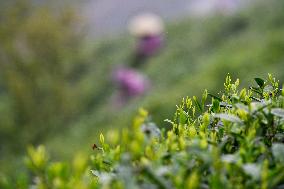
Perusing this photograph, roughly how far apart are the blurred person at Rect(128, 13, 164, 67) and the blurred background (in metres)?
0.04

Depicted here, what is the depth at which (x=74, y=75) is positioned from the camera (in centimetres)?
1980

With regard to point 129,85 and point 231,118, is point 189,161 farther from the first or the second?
point 129,85

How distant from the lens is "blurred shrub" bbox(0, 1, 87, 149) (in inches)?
545

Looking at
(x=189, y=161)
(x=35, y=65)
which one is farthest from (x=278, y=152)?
(x=35, y=65)

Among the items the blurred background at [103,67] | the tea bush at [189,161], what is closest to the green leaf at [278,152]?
the tea bush at [189,161]

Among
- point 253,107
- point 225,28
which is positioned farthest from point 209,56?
point 253,107

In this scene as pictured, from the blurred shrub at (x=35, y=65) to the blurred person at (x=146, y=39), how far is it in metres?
3.41

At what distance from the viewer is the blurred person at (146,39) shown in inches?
719

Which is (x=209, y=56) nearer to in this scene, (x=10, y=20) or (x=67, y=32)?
(x=67, y=32)

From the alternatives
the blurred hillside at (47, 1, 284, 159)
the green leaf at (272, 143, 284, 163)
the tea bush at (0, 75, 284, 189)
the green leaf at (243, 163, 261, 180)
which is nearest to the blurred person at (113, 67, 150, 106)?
the blurred hillside at (47, 1, 284, 159)

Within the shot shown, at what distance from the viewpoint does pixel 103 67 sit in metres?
19.4

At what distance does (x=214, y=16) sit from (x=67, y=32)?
20.2 ft

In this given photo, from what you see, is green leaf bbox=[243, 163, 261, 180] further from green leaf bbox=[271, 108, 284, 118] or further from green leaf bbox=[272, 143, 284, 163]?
green leaf bbox=[271, 108, 284, 118]

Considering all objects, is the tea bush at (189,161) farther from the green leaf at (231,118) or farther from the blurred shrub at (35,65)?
the blurred shrub at (35,65)
